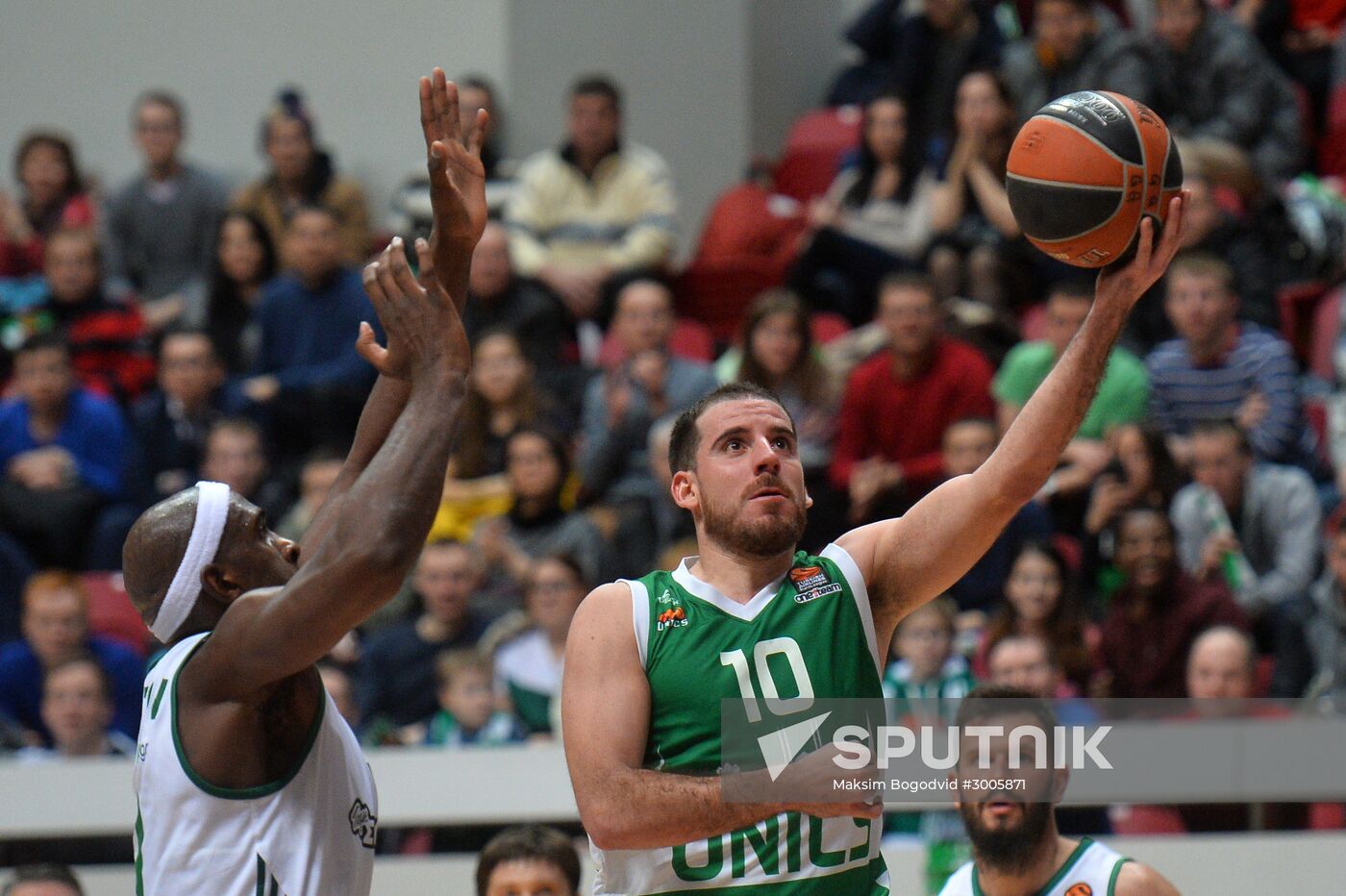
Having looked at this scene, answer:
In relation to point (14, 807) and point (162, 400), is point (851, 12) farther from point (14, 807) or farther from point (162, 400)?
point (14, 807)

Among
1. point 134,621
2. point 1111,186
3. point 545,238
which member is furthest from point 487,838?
point 545,238

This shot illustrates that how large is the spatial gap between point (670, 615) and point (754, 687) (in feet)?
0.83

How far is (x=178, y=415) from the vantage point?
9.83m

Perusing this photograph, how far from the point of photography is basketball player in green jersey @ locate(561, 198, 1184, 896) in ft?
12.2

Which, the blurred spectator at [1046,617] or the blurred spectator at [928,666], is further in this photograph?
the blurred spectator at [1046,617]

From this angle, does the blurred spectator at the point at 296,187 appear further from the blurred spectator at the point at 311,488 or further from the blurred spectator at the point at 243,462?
the blurred spectator at the point at 311,488

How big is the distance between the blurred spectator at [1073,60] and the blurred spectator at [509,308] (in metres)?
2.81

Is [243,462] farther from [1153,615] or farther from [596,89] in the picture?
[1153,615]

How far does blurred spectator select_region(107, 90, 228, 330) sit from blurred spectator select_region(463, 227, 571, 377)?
7.83ft

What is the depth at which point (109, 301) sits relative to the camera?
10531 mm

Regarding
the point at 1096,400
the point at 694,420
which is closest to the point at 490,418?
the point at 1096,400

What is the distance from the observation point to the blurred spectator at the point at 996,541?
25.8ft

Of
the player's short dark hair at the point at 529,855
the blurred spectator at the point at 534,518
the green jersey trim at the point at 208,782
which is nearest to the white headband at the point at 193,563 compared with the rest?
the green jersey trim at the point at 208,782

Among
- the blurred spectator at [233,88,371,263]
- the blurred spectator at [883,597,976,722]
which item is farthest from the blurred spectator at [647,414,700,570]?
the blurred spectator at [233,88,371,263]
